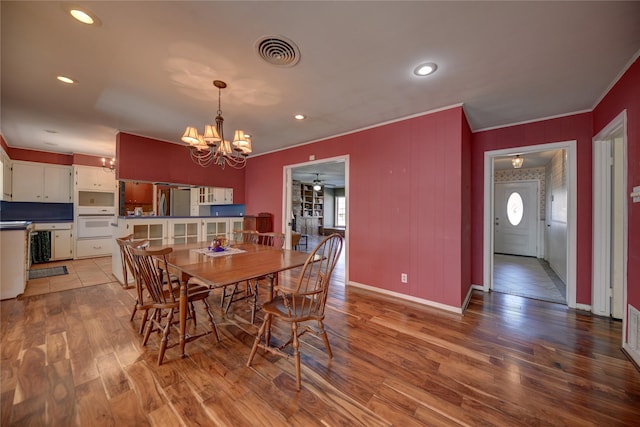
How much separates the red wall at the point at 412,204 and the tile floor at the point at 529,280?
88 centimetres

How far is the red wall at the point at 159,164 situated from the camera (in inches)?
151

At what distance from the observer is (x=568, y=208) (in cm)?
297

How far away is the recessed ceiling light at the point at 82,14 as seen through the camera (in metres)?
1.45

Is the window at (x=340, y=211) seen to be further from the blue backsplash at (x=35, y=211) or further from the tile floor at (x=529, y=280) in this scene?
the blue backsplash at (x=35, y=211)

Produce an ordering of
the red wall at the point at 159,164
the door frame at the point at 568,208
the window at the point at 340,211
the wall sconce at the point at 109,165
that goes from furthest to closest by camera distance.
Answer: the window at the point at 340,211 → the wall sconce at the point at 109,165 → the red wall at the point at 159,164 → the door frame at the point at 568,208

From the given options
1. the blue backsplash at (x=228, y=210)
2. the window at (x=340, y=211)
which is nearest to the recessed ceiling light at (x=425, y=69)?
the blue backsplash at (x=228, y=210)

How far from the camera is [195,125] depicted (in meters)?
3.45

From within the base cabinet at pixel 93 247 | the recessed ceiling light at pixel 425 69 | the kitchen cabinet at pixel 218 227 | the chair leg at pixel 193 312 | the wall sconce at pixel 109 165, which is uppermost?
the recessed ceiling light at pixel 425 69

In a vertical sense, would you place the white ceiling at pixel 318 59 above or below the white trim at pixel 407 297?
above

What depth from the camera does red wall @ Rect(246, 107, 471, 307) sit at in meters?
2.75

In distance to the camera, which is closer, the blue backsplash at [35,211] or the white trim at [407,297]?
Answer: the white trim at [407,297]

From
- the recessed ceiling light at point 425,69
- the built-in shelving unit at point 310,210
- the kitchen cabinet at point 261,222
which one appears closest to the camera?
the recessed ceiling light at point 425,69

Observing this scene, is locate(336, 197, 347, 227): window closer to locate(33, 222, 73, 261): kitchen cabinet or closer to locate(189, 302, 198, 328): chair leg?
locate(33, 222, 73, 261): kitchen cabinet

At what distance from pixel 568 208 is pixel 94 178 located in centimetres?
859
